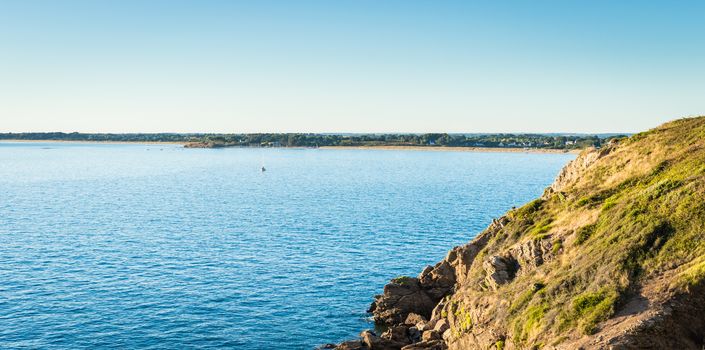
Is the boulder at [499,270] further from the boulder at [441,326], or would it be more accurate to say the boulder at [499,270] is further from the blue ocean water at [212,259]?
the blue ocean water at [212,259]

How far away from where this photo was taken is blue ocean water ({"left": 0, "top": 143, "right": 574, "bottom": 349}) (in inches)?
1918

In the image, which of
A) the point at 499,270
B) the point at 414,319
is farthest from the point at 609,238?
the point at 414,319

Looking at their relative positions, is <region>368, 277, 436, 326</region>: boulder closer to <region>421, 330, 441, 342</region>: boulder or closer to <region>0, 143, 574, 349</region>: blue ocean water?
<region>0, 143, 574, 349</region>: blue ocean water

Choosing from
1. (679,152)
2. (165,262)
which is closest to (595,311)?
(679,152)

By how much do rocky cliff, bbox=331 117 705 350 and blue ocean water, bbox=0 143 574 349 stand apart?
7247mm

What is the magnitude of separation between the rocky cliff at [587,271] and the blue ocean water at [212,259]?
7247mm

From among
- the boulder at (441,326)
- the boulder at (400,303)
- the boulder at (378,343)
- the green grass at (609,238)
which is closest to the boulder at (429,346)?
the boulder at (441,326)

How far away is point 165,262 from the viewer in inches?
2729

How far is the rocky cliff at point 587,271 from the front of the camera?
31953 millimetres

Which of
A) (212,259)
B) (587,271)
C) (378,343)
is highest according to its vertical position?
(587,271)

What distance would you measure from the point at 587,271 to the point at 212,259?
151ft

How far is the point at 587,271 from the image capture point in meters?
37.2

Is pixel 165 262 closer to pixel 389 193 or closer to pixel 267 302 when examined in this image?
pixel 267 302

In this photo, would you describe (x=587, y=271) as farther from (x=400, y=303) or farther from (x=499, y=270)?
(x=400, y=303)
